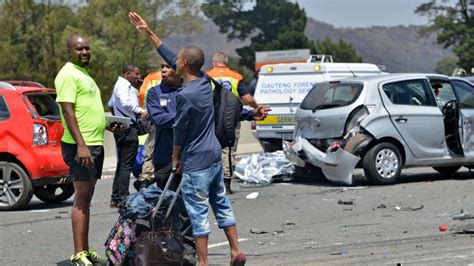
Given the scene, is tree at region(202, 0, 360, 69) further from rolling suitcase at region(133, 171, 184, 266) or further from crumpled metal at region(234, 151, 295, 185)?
rolling suitcase at region(133, 171, 184, 266)

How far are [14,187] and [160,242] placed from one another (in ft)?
18.0

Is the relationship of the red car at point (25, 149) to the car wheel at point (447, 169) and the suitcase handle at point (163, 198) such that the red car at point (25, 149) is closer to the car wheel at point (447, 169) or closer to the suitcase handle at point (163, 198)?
the suitcase handle at point (163, 198)

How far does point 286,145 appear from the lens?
15281 mm

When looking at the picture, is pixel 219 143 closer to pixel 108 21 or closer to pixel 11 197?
pixel 11 197

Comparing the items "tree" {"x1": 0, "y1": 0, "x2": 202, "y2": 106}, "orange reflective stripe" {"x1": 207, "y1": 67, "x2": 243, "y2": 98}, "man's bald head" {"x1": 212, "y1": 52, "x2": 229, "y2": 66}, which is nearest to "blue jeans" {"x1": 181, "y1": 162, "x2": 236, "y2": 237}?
"orange reflective stripe" {"x1": 207, "y1": 67, "x2": 243, "y2": 98}

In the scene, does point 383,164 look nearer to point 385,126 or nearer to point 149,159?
point 385,126

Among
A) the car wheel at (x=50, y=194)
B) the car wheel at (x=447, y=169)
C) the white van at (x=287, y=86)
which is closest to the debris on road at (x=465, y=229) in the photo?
the car wheel at (x=50, y=194)

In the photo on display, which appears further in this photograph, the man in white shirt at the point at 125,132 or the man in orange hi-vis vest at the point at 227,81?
the man in orange hi-vis vest at the point at 227,81

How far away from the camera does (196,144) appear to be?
741 centimetres

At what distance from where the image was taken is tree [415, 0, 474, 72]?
82.2 m

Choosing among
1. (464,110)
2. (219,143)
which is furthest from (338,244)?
(464,110)

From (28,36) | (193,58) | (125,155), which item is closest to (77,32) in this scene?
(28,36)

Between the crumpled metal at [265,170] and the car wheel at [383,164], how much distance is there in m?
1.64

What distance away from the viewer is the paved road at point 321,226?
863 cm
